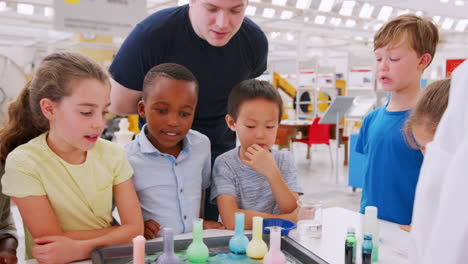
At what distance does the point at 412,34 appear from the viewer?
5.35 feet

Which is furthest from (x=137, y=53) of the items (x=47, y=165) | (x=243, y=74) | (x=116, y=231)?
(x=116, y=231)

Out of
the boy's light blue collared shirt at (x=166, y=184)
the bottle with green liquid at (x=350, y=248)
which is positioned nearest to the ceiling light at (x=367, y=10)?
the boy's light blue collared shirt at (x=166, y=184)

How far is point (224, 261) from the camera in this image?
0.96 meters

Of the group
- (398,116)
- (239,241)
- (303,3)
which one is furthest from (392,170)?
(303,3)

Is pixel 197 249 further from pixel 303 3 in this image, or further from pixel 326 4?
pixel 326 4

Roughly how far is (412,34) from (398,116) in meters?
0.33

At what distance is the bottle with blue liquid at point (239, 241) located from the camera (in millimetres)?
1000

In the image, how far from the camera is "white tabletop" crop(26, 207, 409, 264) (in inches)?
42.1

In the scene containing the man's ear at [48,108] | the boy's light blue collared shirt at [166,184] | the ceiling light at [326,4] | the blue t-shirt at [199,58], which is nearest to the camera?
the man's ear at [48,108]

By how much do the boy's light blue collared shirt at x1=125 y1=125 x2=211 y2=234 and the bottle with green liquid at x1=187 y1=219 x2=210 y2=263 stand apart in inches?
14.7

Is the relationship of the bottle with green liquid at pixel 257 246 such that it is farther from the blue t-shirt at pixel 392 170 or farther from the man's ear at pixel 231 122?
the blue t-shirt at pixel 392 170

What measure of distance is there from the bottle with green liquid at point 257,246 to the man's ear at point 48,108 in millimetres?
644

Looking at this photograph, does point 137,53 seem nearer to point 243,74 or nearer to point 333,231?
point 243,74

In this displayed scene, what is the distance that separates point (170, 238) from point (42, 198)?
415mm
